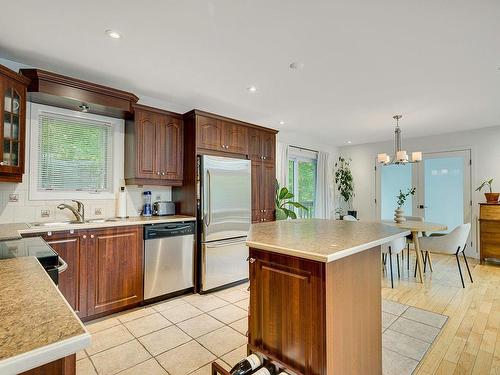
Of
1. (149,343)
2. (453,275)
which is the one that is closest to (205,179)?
(149,343)

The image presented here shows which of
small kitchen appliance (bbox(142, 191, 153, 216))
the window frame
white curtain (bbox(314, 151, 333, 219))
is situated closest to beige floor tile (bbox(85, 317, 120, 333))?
small kitchen appliance (bbox(142, 191, 153, 216))

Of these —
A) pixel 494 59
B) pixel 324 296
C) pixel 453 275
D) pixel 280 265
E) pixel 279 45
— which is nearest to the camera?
pixel 324 296

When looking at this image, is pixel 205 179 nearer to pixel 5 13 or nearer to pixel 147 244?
pixel 147 244

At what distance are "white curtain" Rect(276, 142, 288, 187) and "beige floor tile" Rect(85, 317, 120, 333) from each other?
3.55 meters

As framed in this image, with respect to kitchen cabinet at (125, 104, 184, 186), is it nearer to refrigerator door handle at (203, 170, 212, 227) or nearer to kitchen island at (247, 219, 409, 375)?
refrigerator door handle at (203, 170, 212, 227)

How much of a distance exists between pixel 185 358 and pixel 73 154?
8.17ft

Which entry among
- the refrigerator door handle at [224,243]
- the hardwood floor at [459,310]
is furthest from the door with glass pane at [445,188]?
the refrigerator door handle at [224,243]

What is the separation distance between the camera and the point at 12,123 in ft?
7.86

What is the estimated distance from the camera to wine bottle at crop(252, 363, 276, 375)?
1381 millimetres

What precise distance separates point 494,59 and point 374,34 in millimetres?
1349

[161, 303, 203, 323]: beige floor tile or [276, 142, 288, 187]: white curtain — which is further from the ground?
→ [276, 142, 288, 187]: white curtain

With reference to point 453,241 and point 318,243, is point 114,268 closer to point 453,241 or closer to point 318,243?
point 318,243

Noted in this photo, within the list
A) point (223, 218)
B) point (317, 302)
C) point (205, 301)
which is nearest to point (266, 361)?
point (317, 302)

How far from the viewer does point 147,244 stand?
9.74 ft
